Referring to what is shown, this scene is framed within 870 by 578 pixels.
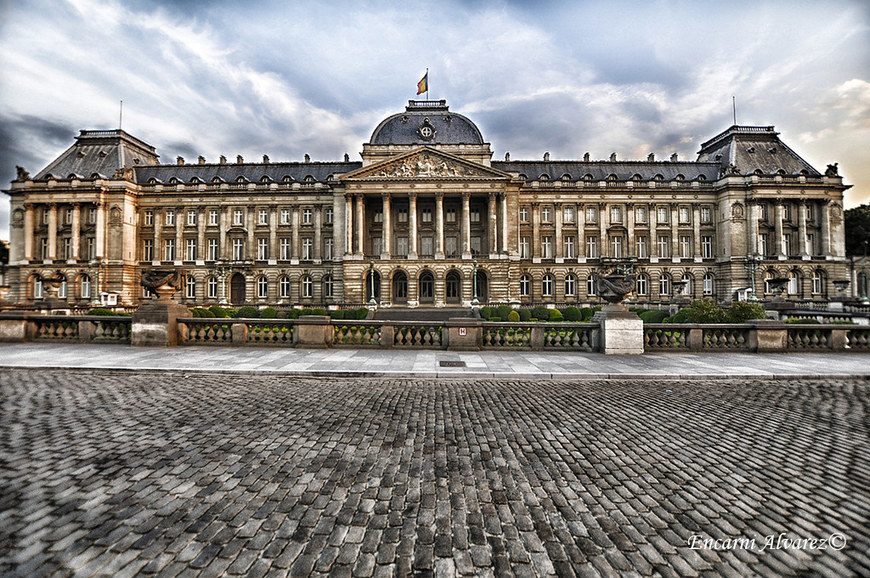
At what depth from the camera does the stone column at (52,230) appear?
52094 mm

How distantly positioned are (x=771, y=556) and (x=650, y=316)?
26674 millimetres

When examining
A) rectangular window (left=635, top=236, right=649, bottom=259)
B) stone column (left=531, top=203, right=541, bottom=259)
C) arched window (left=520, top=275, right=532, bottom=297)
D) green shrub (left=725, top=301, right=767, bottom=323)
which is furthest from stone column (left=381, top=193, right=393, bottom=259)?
green shrub (left=725, top=301, right=767, bottom=323)

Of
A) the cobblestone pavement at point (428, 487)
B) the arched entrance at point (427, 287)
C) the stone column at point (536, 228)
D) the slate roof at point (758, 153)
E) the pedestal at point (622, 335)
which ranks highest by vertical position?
the slate roof at point (758, 153)

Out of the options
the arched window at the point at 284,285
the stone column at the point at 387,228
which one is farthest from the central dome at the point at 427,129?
the arched window at the point at 284,285

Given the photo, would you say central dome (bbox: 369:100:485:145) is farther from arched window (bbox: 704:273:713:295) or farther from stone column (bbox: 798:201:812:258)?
stone column (bbox: 798:201:812:258)

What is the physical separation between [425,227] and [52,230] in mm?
50981

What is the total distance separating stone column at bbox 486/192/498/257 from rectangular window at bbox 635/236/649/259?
70.9 feet

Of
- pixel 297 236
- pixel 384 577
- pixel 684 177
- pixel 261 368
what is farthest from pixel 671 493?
pixel 684 177

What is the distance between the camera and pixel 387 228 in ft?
157

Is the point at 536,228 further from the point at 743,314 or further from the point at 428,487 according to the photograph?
the point at 428,487

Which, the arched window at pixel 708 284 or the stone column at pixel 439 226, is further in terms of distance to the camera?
the arched window at pixel 708 284

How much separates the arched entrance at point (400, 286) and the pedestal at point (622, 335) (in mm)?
35380

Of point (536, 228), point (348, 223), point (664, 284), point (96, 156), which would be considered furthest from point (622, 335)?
point (96, 156)

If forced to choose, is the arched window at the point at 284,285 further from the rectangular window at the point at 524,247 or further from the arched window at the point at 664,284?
the arched window at the point at 664,284
